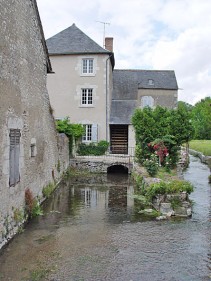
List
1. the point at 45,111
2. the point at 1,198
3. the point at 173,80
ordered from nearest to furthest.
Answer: the point at 1,198 → the point at 45,111 → the point at 173,80

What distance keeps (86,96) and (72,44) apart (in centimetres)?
408

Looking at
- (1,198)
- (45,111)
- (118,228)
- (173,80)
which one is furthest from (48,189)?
(173,80)

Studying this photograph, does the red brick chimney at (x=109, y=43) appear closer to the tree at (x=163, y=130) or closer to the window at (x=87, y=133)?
the window at (x=87, y=133)

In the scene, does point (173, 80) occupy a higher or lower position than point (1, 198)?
higher

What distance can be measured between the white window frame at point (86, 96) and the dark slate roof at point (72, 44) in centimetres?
280

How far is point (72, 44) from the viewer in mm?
26000

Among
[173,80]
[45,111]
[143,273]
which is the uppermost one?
[173,80]

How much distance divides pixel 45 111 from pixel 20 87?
422cm

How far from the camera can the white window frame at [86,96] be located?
85.1 feet

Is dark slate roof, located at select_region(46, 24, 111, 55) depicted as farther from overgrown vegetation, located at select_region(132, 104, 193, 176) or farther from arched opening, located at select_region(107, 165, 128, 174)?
arched opening, located at select_region(107, 165, 128, 174)

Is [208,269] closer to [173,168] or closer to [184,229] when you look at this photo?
[184,229]

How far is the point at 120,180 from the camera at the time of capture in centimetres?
1933

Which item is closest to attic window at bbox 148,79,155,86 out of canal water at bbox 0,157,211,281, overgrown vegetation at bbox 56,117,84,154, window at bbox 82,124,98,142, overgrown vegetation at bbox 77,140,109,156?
window at bbox 82,124,98,142

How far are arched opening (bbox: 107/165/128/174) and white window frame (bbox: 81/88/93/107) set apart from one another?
5.44 meters
